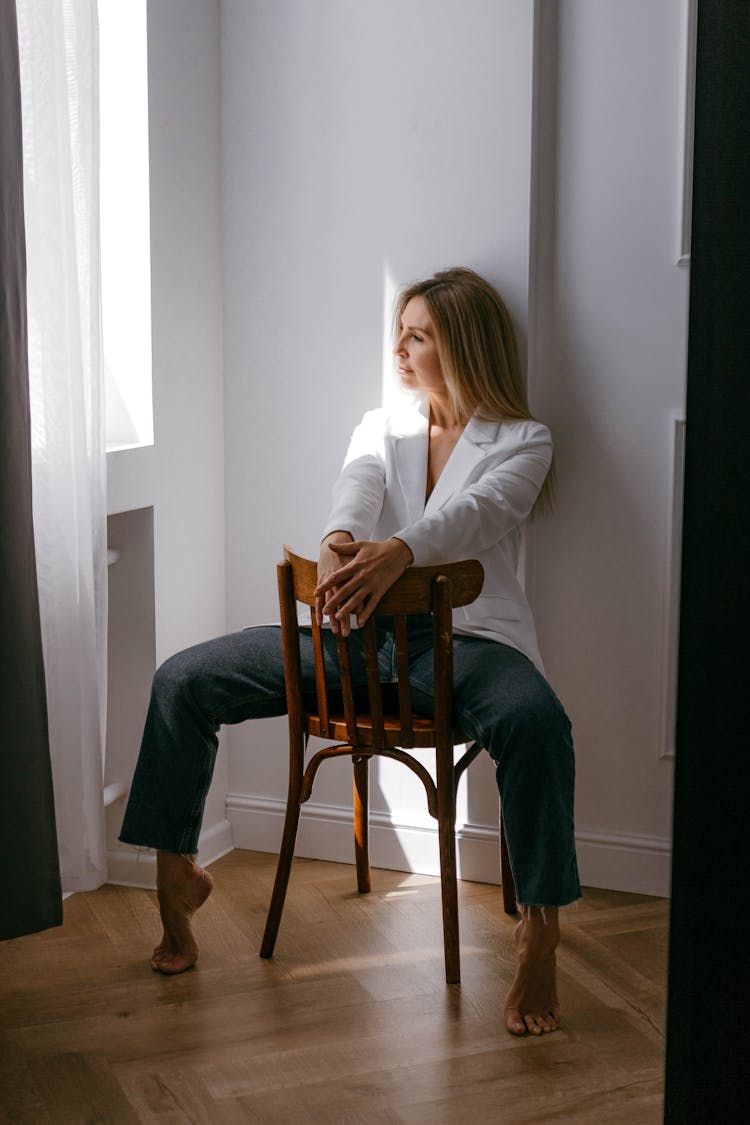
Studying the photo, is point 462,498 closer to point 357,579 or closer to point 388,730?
point 357,579

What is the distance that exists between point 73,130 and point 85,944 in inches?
60.3

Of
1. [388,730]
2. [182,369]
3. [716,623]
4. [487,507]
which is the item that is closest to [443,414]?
[487,507]

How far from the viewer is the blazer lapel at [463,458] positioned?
2379mm

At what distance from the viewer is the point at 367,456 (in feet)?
8.21

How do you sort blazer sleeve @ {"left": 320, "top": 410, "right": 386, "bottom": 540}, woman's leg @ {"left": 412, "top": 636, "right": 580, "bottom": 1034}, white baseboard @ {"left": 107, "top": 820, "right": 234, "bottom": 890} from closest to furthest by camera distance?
woman's leg @ {"left": 412, "top": 636, "right": 580, "bottom": 1034} → blazer sleeve @ {"left": 320, "top": 410, "right": 386, "bottom": 540} → white baseboard @ {"left": 107, "top": 820, "right": 234, "bottom": 890}

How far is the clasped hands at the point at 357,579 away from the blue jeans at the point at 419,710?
23cm

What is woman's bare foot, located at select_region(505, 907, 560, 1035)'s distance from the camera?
197 centimetres

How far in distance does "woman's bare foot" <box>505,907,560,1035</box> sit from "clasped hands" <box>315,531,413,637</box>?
1.89ft

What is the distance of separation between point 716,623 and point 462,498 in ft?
5.84

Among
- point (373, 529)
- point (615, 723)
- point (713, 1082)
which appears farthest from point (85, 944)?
point (713, 1082)

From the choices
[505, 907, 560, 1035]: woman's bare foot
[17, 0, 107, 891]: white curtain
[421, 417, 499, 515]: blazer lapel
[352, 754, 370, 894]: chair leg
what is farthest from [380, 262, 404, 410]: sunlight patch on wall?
[505, 907, 560, 1035]: woman's bare foot

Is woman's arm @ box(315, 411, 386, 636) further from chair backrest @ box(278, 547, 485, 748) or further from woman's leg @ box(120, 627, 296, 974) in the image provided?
woman's leg @ box(120, 627, 296, 974)

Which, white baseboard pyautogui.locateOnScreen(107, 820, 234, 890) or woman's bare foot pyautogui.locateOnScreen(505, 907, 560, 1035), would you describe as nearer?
woman's bare foot pyautogui.locateOnScreen(505, 907, 560, 1035)

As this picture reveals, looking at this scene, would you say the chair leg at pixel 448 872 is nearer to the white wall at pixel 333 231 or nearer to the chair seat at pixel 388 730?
the chair seat at pixel 388 730
